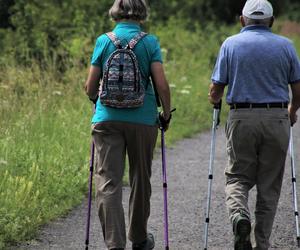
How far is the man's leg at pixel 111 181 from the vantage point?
6379 mm

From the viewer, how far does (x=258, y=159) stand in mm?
6621

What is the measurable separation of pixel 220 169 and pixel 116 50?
496 centimetres

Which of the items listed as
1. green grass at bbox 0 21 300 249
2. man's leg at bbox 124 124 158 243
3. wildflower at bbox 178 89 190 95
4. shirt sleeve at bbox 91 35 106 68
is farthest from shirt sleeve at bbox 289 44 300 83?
wildflower at bbox 178 89 190 95

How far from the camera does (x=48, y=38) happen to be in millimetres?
15820

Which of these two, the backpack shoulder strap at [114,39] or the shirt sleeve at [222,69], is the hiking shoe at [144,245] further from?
the backpack shoulder strap at [114,39]

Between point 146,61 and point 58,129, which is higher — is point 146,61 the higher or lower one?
the higher one

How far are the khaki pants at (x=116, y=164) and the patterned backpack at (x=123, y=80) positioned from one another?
0.53 feet

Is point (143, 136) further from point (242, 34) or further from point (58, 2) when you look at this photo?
point (58, 2)

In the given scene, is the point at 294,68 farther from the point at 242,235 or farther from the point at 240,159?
the point at 242,235

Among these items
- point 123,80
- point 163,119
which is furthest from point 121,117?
point 163,119

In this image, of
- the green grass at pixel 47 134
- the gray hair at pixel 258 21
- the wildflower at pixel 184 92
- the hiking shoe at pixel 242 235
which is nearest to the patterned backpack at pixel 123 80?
the gray hair at pixel 258 21

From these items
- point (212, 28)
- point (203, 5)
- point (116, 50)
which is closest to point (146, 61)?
point (116, 50)

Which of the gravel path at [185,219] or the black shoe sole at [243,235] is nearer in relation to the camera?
the black shoe sole at [243,235]

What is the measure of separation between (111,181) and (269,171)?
3.66 feet
